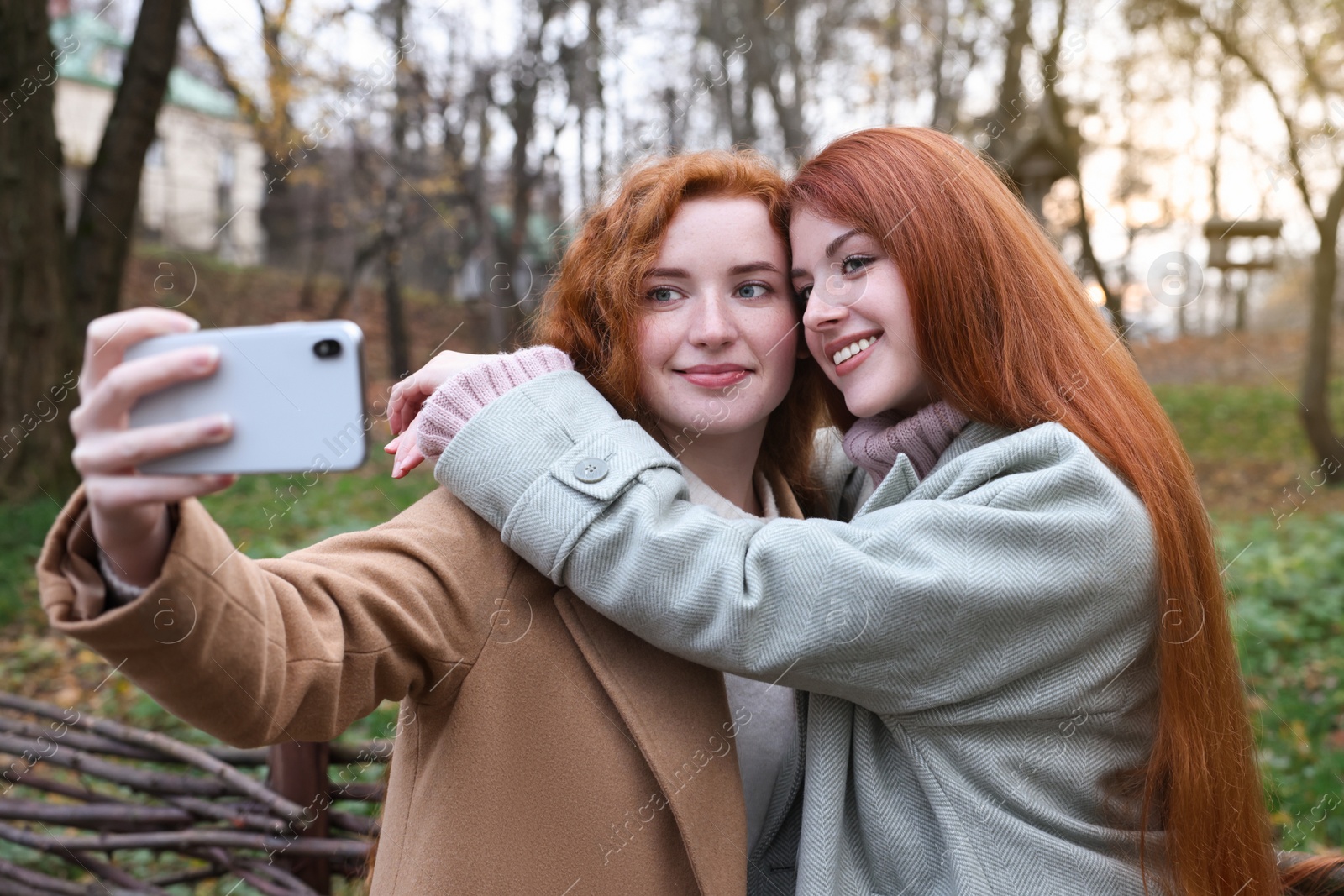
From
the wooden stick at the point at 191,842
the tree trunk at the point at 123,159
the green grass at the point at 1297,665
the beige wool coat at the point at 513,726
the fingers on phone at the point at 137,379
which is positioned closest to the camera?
the fingers on phone at the point at 137,379

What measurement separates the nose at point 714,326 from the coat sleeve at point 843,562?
15.7 inches

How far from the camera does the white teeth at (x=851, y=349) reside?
193 centimetres

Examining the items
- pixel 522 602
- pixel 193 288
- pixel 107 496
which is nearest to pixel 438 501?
pixel 522 602

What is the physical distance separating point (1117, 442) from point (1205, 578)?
285mm

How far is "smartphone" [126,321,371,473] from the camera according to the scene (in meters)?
0.99

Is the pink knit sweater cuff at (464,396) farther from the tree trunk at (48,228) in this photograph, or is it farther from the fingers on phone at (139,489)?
the tree trunk at (48,228)

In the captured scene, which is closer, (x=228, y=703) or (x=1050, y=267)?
(x=228, y=703)

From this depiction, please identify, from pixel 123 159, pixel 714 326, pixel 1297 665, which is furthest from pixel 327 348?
pixel 123 159

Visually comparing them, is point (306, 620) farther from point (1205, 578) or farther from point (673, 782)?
point (1205, 578)

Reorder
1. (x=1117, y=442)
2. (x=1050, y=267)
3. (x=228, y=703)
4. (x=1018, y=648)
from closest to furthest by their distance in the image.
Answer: (x=228, y=703) < (x=1018, y=648) < (x=1117, y=442) < (x=1050, y=267)

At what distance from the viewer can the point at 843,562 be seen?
1515 millimetres

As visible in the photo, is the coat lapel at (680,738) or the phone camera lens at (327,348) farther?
the coat lapel at (680,738)

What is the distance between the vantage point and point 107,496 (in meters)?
0.98

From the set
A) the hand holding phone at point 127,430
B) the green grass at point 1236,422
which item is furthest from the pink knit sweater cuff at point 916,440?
the green grass at point 1236,422
